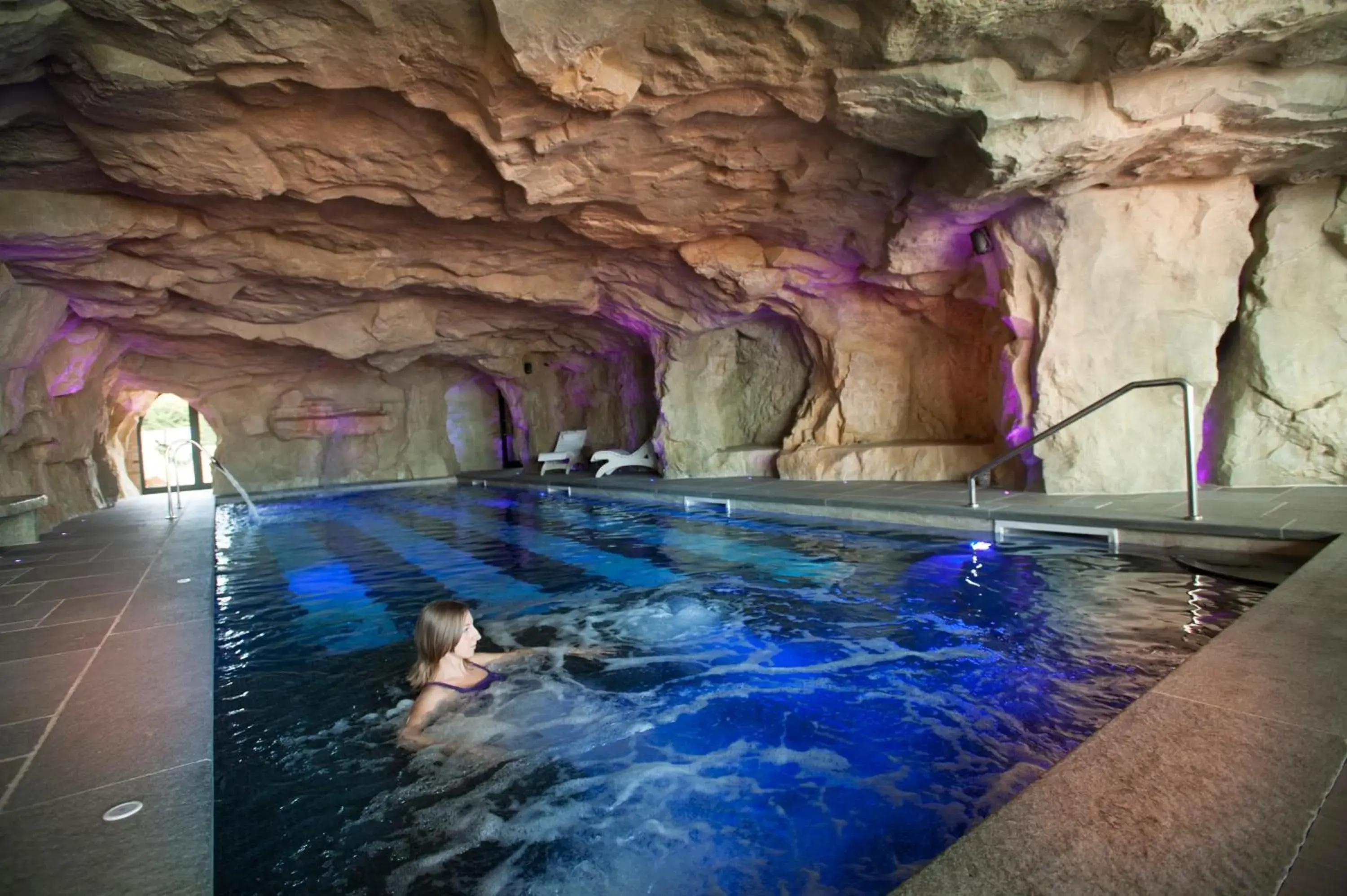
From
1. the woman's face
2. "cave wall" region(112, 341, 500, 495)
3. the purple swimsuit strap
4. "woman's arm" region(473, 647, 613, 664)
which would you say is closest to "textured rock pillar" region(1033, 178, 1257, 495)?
"woman's arm" region(473, 647, 613, 664)

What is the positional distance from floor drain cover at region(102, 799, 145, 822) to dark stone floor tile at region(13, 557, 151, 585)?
527 centimetres

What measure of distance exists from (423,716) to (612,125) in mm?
6036

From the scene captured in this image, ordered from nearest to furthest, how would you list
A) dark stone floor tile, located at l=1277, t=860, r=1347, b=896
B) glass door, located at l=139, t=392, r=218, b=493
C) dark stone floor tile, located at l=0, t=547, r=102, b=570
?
dark stone floor tile, located at l=1277, t=860, r=1347, b=896
dark stone floor tile, located at l=0, t=547, r=102, b=570
glass door, located at l=139, t=392, r=218, b=493

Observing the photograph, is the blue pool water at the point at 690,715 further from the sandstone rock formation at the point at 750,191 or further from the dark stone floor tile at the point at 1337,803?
the sandstone rock formation at the point at 750,191

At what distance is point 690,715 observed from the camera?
11.8 ft

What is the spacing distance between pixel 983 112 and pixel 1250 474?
16.6 ft

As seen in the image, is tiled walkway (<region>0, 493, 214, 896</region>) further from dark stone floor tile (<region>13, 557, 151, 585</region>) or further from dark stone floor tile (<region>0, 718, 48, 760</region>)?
dark stone floor tile (<region>13, 557, 151, 585</region>)

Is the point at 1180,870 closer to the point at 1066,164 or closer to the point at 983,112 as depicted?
the point at 983,112

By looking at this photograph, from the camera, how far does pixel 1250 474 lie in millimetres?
7852

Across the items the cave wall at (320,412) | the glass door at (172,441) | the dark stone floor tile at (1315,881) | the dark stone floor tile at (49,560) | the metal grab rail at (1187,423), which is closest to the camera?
the dark stone floor tile at (1315,881)

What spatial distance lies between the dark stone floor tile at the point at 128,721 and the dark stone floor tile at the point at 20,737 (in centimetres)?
5

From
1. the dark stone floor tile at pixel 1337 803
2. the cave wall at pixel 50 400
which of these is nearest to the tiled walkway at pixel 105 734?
the dark stone floor tile at pixel 1337 803

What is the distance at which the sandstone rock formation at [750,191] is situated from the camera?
5.82 metres

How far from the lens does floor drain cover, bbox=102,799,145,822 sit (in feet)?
7.31
